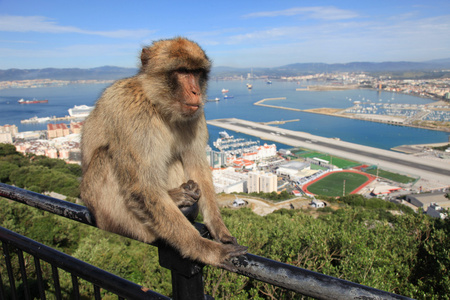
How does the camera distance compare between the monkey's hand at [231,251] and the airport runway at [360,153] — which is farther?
the airport runway at [360,153]

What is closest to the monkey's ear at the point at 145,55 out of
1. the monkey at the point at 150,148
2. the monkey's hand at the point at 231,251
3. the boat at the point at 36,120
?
the monkey at the point at 150,148

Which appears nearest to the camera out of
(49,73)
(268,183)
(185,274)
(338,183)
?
(185,274)

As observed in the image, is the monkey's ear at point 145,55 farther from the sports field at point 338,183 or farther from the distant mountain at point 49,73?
the distant mountain at point 49,73

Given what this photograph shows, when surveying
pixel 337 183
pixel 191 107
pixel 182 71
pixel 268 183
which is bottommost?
pixel 337 183

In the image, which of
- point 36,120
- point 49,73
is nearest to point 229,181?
point 36,120

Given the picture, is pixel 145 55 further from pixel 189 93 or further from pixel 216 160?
pixel 216 160

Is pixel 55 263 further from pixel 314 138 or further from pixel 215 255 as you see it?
pixel 314 138
